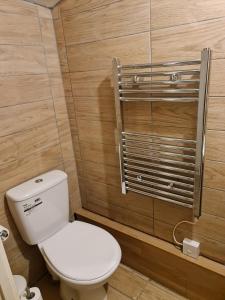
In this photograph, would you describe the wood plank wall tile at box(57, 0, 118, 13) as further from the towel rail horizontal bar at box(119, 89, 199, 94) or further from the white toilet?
the white toilet

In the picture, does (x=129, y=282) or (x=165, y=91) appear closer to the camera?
(x=165, y=91)

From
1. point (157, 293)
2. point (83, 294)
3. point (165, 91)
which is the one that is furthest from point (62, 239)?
point (165, 91)

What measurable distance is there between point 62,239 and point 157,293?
72cm

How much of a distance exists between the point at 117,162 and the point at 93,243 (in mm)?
530

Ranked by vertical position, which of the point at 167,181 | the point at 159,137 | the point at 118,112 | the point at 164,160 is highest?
the point at 118,112

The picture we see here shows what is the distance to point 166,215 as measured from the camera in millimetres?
1438

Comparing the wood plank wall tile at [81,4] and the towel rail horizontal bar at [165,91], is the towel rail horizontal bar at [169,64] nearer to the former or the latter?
the towel rail horizontal bar at [165,91]

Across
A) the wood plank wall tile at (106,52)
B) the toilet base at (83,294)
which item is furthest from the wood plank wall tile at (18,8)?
the toilet base at (83,294)

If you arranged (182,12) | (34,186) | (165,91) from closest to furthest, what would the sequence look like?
(182,12), (165,91), (34,186)

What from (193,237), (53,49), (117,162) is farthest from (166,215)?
(53,49)

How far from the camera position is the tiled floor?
4.85 feet

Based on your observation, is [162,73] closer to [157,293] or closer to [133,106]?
[133,106]

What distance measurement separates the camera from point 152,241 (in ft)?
4.97

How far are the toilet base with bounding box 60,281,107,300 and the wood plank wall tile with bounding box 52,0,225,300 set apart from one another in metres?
0.34
